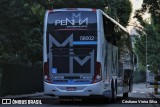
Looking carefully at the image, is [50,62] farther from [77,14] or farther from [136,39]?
[136,39]

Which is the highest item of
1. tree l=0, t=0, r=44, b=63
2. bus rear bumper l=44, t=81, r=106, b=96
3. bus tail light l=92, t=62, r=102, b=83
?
tree l=0, t=0, r=44, b=63

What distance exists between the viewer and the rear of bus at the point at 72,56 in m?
22.6

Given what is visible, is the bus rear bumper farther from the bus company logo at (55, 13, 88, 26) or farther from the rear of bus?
the bus company logo at (55, 13, 88, 26)

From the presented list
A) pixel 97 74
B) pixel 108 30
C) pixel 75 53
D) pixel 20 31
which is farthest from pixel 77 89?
pixel 20 31

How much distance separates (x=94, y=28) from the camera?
22.8m

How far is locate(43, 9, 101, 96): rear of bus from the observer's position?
22641mm

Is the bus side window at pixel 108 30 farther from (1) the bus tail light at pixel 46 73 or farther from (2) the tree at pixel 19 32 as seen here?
(2) the tree at pixel 19 32

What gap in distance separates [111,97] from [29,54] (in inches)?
568

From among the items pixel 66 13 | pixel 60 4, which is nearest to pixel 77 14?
pixel 66 13

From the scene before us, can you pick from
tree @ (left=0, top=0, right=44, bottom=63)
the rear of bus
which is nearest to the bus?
the rear of bus

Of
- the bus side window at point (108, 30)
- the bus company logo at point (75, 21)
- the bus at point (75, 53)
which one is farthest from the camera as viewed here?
the bus side window at point (108, 30)

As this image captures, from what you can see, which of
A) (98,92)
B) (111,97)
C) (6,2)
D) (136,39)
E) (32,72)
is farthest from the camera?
(136,39)

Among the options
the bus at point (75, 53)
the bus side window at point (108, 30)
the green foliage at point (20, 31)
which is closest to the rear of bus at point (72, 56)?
the bus at point (75, 53)

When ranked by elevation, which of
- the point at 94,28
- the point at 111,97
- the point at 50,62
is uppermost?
the point at 94,28
